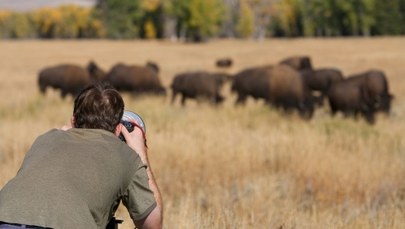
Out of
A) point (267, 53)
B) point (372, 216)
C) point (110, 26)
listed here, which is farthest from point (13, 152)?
point (110, 26)

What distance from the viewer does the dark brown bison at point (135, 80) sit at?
2183 cm

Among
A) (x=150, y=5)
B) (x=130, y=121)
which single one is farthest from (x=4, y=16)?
(x=130, y=121)

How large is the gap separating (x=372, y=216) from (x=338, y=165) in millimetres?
2462

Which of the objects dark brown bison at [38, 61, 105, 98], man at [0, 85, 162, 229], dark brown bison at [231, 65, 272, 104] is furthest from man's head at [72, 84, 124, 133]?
dark brown bison at [38, 61, 105, 98]

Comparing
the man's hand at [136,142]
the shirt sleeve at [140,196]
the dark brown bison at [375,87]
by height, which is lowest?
the dark brown bison at [375,87]

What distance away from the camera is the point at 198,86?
20.2 m

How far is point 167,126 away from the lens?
11.4 m

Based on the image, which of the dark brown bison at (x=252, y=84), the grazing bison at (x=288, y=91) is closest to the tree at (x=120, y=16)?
the dark brown bison at (x=252, y=84)

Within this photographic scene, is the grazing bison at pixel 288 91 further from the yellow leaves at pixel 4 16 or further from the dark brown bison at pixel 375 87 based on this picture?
the yellow leaves at pixel 4 16

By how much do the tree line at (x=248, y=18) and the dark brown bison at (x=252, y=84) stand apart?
215ft

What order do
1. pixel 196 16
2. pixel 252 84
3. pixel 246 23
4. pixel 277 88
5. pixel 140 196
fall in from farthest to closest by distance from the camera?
1. pixel 246 23
2. pixel 196 16
3. pixel 252 84
4. pixel 277 88
5. pixel 140 196

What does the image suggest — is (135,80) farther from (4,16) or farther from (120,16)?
(4,16)

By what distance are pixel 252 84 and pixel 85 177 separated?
16.4 meters

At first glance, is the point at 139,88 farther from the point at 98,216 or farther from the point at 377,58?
the point at 377,58
